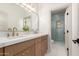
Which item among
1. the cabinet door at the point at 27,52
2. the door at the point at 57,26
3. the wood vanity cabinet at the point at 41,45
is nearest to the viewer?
the cabinet door at the point at 27,52

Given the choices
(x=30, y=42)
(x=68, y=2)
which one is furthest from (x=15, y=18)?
(x=68, y=2)

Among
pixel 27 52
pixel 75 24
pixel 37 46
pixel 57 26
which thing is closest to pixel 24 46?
pixel 27 52

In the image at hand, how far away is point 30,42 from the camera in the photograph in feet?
5.85

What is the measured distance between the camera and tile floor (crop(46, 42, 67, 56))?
1814mm

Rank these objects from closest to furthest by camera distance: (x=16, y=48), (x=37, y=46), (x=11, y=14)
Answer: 1. (x=16, y=48)
2. (x=11, y=14)
3. (x=37, y=46)

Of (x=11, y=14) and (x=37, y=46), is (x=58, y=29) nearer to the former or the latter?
(x=37, y=46)

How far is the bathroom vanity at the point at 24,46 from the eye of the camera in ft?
3.95

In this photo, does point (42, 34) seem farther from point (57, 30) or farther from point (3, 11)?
point (3, 11)

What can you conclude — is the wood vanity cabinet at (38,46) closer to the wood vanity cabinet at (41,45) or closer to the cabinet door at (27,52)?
the wood vanity cabinet at (41,45)

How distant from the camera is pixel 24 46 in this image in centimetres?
158

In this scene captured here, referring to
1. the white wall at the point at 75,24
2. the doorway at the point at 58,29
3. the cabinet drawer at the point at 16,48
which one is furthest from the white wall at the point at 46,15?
the cabinet drawer at the point at 16,48

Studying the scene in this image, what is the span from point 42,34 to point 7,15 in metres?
0.70

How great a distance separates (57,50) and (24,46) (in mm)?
606

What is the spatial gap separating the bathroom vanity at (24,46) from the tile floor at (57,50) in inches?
4.7
